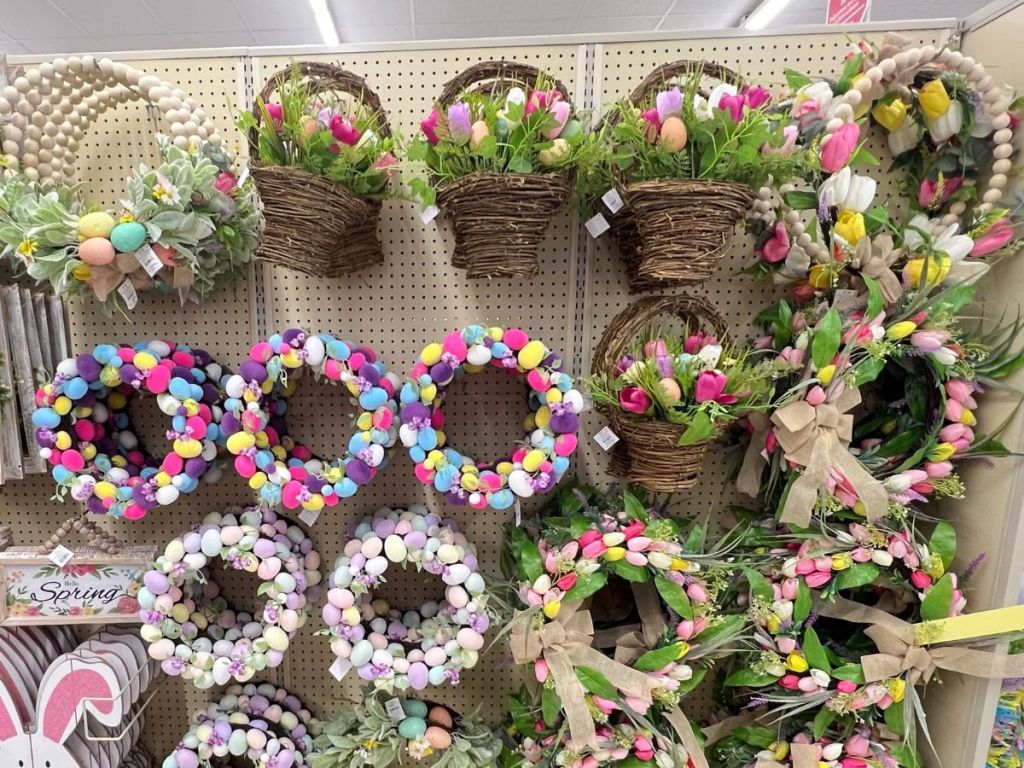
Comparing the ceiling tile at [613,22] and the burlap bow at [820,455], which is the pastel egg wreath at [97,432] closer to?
the burlap bow at [820,455]

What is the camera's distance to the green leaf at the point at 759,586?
45.4 inches

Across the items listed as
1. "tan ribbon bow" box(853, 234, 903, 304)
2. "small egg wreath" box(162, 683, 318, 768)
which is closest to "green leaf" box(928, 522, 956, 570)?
"tan ribbon bow" box(853, 234, 903, 304)

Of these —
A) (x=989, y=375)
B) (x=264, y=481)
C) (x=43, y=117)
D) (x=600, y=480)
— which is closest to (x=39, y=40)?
(x=43, y=117)

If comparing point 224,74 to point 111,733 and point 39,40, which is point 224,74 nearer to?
point 111,733

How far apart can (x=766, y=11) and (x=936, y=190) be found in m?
3.38

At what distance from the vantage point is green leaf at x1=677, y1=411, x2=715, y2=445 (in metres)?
1.00

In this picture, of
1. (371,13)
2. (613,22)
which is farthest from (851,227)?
(371,13)

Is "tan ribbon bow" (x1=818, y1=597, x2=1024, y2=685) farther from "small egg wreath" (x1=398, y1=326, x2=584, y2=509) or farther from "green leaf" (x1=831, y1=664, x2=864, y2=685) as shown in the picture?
"small egg wreath" (x1=398, y1=326, x2=584, y2=509)

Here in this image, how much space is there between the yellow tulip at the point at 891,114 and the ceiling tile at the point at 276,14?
11.5 feet

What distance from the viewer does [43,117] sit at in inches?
45.8

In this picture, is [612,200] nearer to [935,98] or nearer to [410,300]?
[410,300]

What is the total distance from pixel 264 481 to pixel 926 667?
142cm

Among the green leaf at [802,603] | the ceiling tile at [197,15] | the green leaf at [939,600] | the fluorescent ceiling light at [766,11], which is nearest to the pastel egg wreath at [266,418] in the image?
the green leaf at [802,603]

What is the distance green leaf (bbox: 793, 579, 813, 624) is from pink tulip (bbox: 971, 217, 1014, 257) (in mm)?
762
